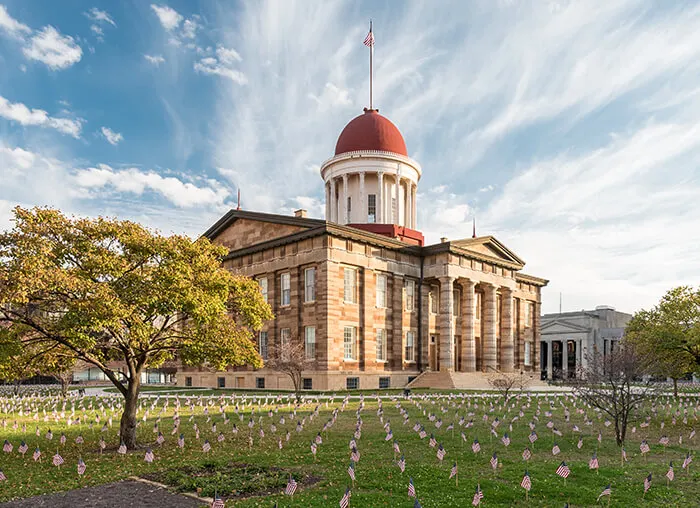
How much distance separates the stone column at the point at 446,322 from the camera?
48906 mm

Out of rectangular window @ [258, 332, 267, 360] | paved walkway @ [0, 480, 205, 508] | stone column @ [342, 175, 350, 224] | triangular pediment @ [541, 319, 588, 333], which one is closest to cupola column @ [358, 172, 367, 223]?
stone column @ [342, 175, 350, 224]

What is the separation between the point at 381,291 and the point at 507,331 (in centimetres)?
1597

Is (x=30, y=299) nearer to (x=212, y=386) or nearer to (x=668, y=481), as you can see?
(x=668, y=481)

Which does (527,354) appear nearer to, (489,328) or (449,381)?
(489,328)

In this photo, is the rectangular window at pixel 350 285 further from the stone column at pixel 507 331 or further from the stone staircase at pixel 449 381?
the stone column at pixel 507 331

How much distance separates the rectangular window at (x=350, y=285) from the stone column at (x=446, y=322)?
830cm

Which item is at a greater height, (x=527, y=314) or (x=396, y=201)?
(x=396, y=201)

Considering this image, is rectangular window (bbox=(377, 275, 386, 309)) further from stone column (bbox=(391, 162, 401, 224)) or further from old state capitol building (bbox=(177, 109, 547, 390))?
stone column (bbox=(391, 162, 401, 224))

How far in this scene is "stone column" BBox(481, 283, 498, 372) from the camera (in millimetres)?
53062

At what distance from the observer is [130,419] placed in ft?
54.7

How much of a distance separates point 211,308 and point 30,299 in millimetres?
4389

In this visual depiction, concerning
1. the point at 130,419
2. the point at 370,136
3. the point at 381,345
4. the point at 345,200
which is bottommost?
the point at 381,345

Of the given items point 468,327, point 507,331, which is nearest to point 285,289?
point 468,327

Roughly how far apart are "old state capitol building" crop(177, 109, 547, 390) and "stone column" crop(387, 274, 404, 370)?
0.27ft
